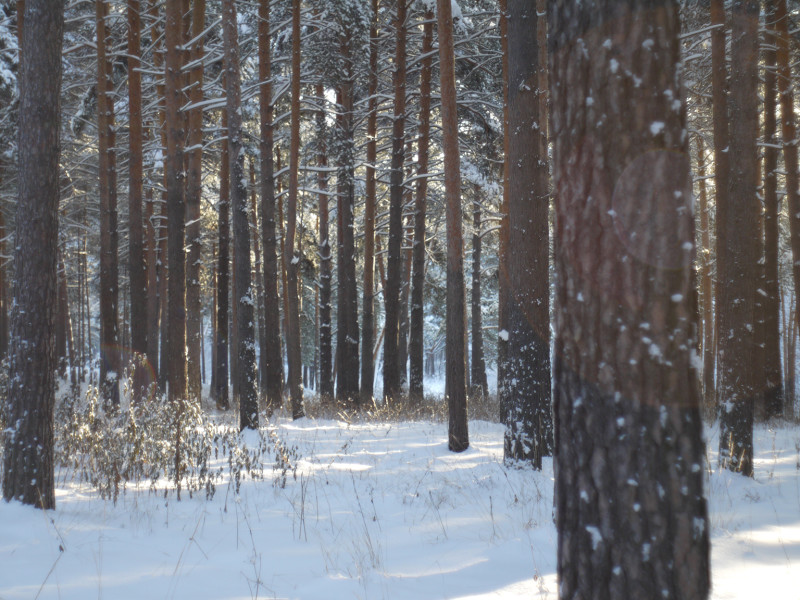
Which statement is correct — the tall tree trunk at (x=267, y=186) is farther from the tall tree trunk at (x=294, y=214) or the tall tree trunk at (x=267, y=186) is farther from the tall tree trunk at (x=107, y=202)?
the tall tree trunk at (x=107, y=202)

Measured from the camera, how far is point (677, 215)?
2.18m

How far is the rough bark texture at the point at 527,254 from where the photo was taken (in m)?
7.11

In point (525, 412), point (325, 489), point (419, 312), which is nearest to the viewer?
point (325, 489)

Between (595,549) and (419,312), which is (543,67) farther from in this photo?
(595,549)

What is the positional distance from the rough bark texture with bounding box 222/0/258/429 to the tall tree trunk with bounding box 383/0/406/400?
4367 mm

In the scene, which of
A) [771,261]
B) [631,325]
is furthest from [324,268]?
[631,325]

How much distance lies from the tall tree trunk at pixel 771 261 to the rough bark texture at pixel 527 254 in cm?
745

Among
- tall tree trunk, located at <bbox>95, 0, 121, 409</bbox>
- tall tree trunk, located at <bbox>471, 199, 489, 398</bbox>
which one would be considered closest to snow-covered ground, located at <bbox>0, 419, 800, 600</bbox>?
tall tree trunk, located at <bbox>95, 0, 121, 409</bbox>

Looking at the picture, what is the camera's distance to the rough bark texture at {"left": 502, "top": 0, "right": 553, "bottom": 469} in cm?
711

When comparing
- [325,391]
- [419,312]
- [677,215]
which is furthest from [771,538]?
[325,391]

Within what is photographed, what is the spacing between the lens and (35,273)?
4.94m

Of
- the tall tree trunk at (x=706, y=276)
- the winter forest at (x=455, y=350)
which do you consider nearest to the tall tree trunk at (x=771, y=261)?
the winter forest at (x=455, y=350)

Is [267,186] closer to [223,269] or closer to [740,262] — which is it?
[223,269]

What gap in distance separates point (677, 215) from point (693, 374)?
1.97ft
